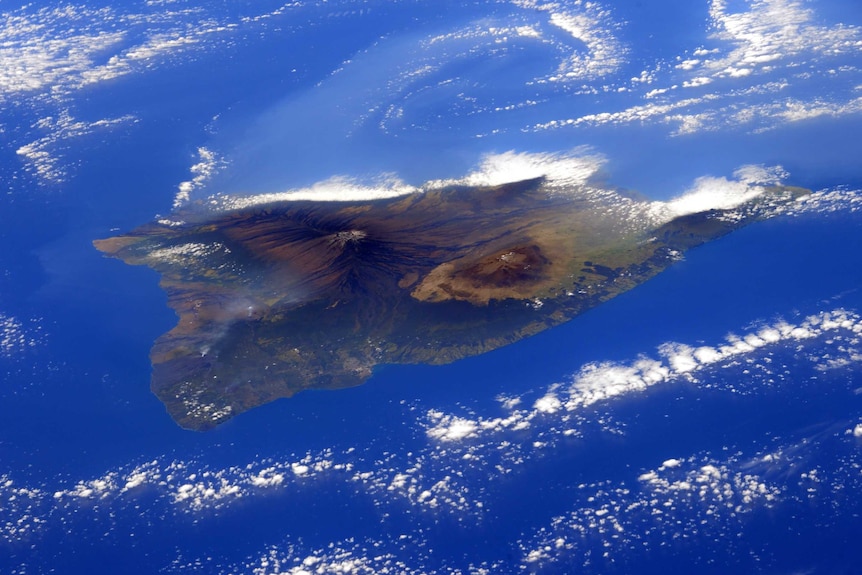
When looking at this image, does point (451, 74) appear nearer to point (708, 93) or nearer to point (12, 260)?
point (708, 93)

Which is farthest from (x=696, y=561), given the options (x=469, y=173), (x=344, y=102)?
(x=344, y=102)

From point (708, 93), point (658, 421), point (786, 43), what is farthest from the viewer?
point (786, 43)

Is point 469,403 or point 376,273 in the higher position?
point 376,273

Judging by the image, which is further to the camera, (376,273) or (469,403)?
(376,273)

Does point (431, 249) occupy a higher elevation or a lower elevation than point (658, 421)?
higher

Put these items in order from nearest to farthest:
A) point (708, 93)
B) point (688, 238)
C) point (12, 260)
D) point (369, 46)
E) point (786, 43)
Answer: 1. point (688, 238)
2. point (12, 260)
3. point (708, 93)
4. point (786, 43)
5. point (369, 46)

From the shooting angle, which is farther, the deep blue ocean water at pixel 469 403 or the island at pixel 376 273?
the island at pixel 376 273

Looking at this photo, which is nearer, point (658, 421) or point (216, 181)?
point (658, 421)

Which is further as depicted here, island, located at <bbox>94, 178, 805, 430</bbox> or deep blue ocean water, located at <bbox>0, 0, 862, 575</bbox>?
island, located at <bbox>94, 178, 805, 430</bbox>
